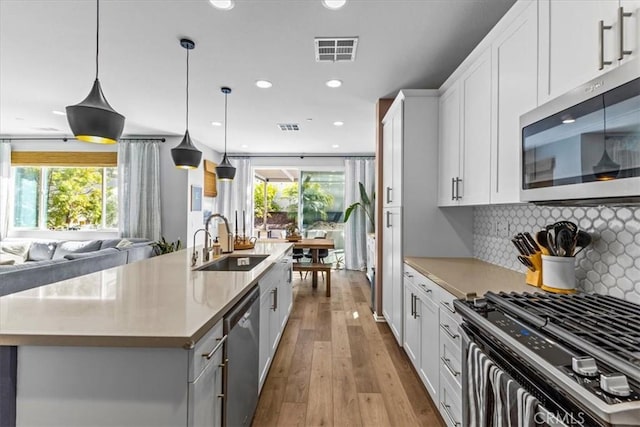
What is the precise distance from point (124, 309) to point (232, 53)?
2343 mm

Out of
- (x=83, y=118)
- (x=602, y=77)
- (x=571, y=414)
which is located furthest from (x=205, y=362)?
(x=602, y=77)

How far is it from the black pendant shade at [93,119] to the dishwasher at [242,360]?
1.15 m

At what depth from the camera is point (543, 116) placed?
4.31 ft

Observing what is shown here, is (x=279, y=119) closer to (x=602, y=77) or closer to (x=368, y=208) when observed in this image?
(x=368, y=208)

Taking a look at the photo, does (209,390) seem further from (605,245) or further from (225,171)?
(225,171)

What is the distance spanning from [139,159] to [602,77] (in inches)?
252

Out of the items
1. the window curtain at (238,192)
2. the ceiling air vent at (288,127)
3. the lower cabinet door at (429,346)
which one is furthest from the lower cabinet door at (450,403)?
the window curtain at (238,192)

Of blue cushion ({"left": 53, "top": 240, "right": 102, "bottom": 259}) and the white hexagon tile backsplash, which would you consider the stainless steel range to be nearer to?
the white hexagon tile backsplash

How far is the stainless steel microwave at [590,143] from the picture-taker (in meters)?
0.92

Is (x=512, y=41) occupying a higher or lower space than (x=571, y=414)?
higher

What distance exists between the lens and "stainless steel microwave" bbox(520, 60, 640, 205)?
924mm

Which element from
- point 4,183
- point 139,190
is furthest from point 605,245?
point 4,183

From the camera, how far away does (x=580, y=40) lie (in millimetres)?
1214

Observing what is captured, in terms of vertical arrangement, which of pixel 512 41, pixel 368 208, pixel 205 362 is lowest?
pixel 205 362
